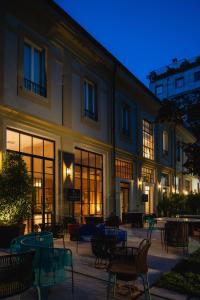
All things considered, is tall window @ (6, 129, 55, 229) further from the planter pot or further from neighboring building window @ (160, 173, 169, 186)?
neighboring building window @ (160, 173, 169, 186)

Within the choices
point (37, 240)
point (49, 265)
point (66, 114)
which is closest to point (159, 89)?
point (66, 114)

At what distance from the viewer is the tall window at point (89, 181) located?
50.2 feet

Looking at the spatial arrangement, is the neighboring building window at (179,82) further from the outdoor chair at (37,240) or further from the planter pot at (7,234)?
the outdoor chair at (37,240)

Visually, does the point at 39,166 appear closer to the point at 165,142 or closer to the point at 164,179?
the point at 164,179

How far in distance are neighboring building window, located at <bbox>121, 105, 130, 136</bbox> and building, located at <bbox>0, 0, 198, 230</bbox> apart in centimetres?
5

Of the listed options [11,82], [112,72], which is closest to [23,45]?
[11,82]

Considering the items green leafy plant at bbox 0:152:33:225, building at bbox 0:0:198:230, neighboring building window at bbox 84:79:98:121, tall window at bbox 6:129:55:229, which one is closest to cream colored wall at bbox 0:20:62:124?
building at bbox 0:0:198:230

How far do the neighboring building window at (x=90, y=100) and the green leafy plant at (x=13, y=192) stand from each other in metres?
6.38

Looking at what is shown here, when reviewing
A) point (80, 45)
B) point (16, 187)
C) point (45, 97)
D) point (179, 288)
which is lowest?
point (179, 288)

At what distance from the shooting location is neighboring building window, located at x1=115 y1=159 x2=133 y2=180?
18766 millimetres

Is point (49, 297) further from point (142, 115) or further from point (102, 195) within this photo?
point (142, 115)

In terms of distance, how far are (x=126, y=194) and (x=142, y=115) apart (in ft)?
17.4

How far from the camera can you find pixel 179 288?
6.16m

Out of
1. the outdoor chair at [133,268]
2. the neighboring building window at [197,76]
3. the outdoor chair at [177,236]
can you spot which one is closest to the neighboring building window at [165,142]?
the outdoor chair at [177,236]
